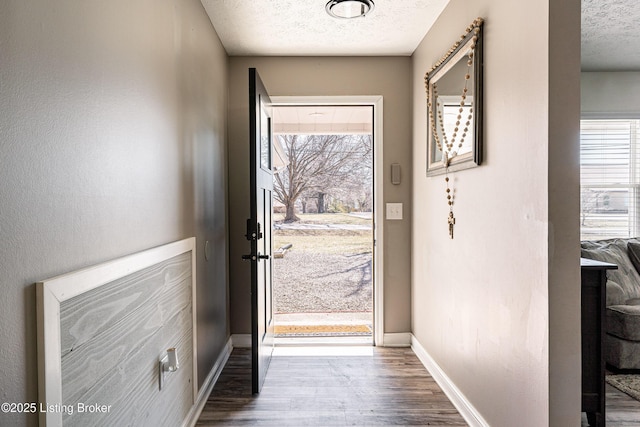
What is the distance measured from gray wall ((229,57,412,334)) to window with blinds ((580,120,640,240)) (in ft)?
6.25

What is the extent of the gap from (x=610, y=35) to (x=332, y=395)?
326 cm

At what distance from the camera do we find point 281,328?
382cm

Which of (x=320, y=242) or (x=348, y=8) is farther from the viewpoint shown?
(x=320, y=242)

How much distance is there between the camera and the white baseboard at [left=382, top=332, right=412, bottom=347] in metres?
3.19

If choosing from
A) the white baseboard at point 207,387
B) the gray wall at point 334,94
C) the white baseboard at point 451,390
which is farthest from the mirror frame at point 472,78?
the white baseboard at point 207,387

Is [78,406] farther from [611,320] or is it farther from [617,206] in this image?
[617,206]

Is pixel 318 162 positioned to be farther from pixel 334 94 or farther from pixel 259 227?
pixel 259 227

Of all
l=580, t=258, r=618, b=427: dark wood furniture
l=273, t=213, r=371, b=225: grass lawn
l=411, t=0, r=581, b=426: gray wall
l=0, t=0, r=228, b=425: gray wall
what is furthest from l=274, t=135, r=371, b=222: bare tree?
l=580, t=258, r=618, b=427: dark wood furniture

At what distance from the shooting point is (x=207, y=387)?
2.35 metres

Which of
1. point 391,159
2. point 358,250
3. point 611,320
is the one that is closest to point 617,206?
point 611,320

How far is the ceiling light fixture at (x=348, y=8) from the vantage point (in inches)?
87.8

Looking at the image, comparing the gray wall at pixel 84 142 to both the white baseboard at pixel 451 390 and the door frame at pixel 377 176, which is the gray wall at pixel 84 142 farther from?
the white baseboard at pixel 451 390

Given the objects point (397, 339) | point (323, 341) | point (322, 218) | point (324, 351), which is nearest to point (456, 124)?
point (397, 339)

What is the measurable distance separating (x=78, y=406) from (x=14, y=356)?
297 millimetres
